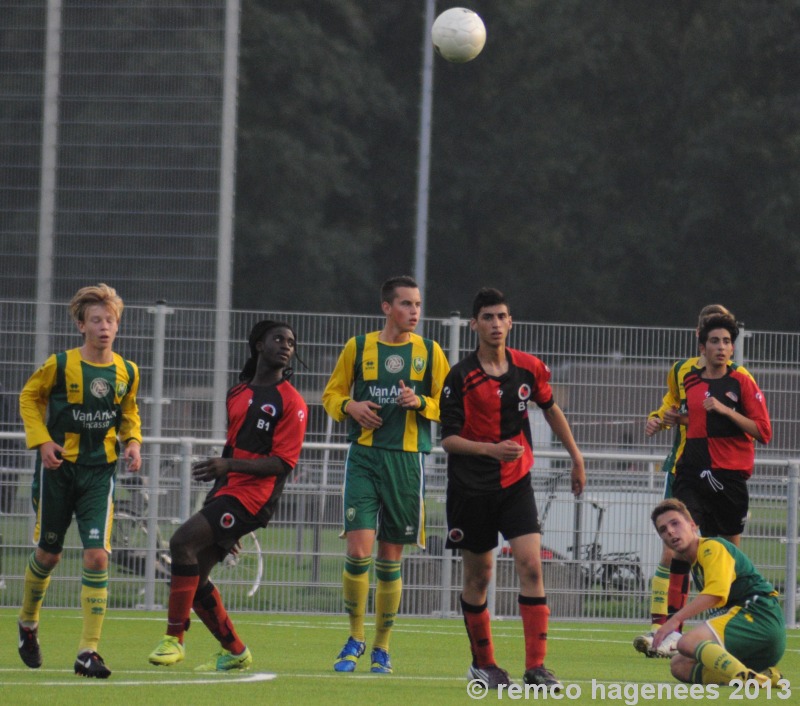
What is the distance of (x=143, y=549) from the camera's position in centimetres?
1390

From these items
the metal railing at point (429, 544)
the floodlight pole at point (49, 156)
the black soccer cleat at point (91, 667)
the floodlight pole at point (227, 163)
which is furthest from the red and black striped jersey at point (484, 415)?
the floodlight pole at point (49, 156)

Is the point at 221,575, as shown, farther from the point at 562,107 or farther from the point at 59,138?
the point at 562,107

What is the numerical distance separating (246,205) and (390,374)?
36464mm

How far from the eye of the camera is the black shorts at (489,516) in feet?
29.1

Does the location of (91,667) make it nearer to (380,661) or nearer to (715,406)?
(380,661)

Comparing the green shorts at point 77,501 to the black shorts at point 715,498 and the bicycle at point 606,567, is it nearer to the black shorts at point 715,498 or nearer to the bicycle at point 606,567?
the black shorts at point 715,498

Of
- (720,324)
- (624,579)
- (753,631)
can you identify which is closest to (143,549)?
(624,579)

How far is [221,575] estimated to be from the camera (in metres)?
14.1

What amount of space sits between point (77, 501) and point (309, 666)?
175 cm

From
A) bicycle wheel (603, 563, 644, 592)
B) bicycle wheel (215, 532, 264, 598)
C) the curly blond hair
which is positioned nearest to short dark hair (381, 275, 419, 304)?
the curly blond hair

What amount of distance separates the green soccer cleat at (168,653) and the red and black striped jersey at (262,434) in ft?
2.65

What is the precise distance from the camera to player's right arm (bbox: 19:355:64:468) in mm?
9125

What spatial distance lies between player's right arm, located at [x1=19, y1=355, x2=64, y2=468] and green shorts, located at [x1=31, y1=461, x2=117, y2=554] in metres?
0.17

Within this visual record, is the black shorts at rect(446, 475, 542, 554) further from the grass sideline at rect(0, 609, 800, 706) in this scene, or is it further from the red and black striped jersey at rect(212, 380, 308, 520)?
the red and black striped jersey at rect(212, 380, 308, 520)
